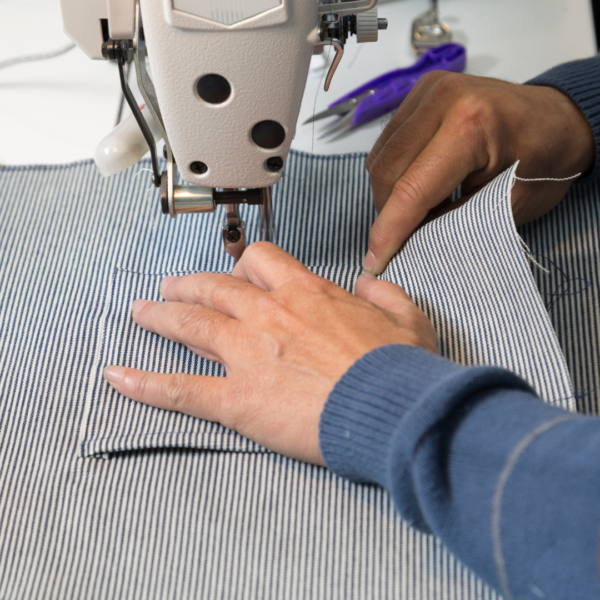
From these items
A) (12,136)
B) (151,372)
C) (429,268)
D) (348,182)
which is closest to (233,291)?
(151,372)

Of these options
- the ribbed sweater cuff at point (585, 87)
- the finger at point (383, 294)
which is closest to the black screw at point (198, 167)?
the finger at point (383, 294)

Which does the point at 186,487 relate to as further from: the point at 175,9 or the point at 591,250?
the point at 591,250

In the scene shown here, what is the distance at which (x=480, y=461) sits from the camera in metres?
0.49

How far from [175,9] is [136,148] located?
0.73 feet

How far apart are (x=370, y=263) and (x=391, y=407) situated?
28 cm

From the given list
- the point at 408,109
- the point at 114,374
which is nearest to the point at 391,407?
the point at 114,374

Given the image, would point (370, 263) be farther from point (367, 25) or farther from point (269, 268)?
point (367, 25)

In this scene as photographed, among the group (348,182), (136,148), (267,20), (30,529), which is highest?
(267,20)

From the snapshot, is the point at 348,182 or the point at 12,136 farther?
the point at 12,136

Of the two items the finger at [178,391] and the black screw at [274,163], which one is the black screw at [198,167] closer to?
the black screw at [274,163]

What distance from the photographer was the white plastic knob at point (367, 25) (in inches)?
26.8

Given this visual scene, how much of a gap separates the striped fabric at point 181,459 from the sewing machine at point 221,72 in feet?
0.54

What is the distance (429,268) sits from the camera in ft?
2.34

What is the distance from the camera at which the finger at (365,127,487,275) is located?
773mm
